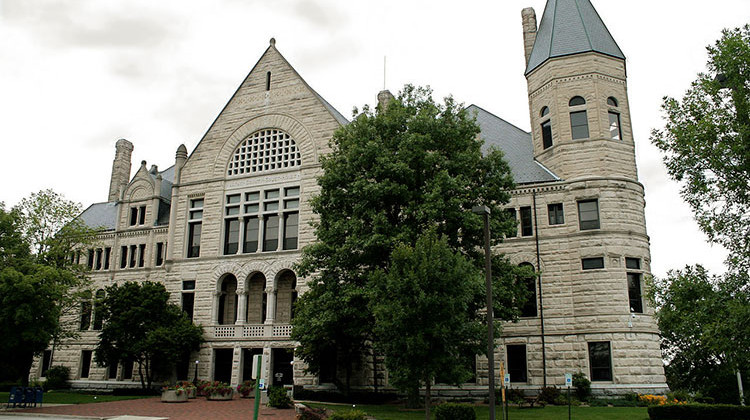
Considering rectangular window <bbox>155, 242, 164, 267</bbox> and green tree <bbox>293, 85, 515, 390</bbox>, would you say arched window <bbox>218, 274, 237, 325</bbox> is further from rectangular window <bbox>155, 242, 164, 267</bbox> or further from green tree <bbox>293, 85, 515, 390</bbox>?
green tree <bbox>293, 85, 515, 390</bbox>

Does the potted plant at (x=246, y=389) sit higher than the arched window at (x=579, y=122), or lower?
lower

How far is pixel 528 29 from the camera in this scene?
38625 mm

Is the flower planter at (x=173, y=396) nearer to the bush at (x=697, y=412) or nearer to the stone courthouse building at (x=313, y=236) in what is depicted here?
the stone courthouse building at (x=313, y=236)

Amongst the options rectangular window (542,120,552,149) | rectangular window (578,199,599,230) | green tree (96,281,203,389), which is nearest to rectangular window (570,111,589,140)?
rectangular window (542,120,552,149)

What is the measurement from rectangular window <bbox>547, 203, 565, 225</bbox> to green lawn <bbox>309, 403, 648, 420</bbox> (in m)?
10.3

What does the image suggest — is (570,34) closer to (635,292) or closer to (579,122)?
(579,122)

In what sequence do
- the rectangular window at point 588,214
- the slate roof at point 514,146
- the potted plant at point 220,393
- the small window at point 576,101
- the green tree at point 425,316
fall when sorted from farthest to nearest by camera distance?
the slate roof at point 514,146, the small window at point 576,101, the rectangular window at point 588,214, the potted plant at point 220,393, the green tree at point 425,316

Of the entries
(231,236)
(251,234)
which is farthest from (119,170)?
(251,234)

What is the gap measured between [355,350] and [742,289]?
59.5 feet

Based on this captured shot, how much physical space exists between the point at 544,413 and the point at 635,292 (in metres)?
10.4

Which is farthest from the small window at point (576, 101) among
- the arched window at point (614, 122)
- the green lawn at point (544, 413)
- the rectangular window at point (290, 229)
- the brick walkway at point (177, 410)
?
the brick walkway at point (177, 410)

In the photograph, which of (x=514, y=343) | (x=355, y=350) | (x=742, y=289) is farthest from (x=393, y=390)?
(x=742, y=289)

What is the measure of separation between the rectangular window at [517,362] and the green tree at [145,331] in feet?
62.6

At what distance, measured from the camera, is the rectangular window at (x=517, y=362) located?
30.8m
